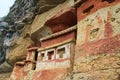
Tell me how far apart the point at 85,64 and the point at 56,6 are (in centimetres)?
643

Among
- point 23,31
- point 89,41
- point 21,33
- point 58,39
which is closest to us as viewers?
point 89,41

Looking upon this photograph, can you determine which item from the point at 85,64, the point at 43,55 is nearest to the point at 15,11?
the point at 43,55

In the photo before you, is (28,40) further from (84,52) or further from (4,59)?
(84,52)

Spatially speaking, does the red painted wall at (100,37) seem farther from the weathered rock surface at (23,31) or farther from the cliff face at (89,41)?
the weathered rock surface at (23,31)

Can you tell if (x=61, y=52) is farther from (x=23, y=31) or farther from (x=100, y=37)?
(x=23, y=31)

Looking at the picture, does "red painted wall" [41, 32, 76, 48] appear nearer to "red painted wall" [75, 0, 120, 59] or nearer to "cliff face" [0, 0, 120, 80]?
"cliff face" [0, 0, 120, 80]

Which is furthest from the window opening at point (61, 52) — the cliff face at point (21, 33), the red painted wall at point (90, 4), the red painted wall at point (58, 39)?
the cliff face at point (21, 33)

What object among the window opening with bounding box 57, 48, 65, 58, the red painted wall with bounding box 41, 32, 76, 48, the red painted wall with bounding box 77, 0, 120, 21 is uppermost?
the red painted wall with bounding box 77, 0, 120, 21

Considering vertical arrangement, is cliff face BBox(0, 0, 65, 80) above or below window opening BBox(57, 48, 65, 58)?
above

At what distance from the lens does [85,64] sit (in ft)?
20.8

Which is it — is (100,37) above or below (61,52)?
above

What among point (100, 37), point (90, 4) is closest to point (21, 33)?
point (90, 4)

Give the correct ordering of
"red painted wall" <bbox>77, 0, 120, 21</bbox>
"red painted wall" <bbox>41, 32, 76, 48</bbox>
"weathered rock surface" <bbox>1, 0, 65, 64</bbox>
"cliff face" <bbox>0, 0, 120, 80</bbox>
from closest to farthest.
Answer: "cliff face" <bbox>0, 0, 120, 80</bbox>
"red painted wall" <bbox>77, 0, 120, 21</bbox>
"red painted wall" <bbox>41, 32, 76, 48</bbox>
"weathered rock surface" <bbox>1, 0, 65, 64</bbox>

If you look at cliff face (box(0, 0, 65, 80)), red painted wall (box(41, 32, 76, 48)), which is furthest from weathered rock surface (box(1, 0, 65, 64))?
red painted wall (box(41, 32, 76, 48))
